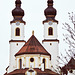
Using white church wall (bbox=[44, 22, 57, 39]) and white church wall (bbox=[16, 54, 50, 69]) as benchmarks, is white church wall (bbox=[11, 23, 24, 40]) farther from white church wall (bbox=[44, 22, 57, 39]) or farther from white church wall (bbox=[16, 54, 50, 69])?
white church wall (bbox=[44, 22, 57, 39])

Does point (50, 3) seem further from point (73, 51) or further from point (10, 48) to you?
point (73, 51)

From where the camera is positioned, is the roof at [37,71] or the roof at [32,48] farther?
the roof at [32,48]

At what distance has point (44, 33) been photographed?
6044 centimetres

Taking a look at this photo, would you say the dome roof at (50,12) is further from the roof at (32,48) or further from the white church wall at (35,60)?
the white church wall at (35,60)

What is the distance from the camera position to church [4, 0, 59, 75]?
58.7 metres

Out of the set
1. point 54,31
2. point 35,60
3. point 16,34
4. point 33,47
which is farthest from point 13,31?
point 54,31

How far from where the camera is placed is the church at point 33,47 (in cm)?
5872

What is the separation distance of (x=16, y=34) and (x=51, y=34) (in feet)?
18.4

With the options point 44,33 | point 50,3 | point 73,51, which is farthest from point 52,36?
point 73,51

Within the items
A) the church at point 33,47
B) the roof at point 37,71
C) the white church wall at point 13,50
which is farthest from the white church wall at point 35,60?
the white church wall at point 13,50

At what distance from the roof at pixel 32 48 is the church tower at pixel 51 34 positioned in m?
1.03

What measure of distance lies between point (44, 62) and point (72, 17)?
42.6 meters

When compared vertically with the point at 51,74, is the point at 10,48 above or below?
above

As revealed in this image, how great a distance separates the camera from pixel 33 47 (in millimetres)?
60594
